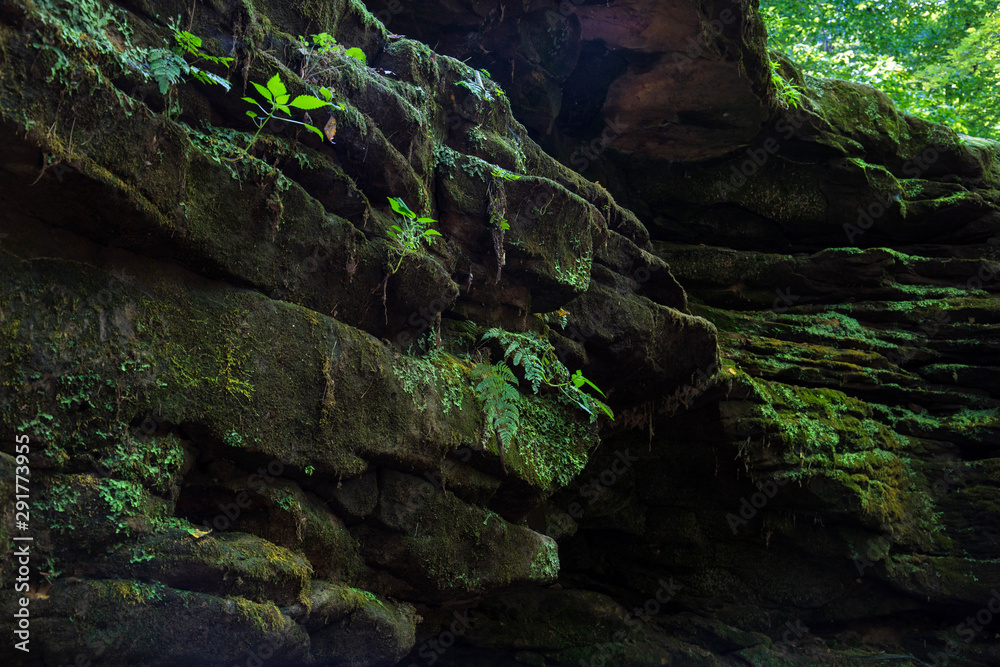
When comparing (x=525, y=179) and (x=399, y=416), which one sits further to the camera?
(x=525, y=179)

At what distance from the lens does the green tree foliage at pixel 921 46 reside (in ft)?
48.3

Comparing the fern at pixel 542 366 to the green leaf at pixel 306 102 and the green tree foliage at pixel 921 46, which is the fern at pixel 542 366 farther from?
the green tree foliage at pixel 921 46

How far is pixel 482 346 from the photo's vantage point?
6.11 metres

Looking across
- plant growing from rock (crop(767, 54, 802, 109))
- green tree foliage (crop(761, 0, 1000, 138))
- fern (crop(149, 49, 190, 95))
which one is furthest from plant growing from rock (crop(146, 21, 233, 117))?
green tree foliage (crop(761, 0, 1000, 138))

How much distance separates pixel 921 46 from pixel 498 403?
16.0 meters

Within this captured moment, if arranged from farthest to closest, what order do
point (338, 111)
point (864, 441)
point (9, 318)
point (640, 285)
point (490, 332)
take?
point (864, 441) < point (640, 285) < point (490, 332) < point (338, 111) < point (9, 318)

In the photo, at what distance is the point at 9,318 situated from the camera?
3.36 metres

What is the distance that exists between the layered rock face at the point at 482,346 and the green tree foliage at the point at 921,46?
13.1 feet

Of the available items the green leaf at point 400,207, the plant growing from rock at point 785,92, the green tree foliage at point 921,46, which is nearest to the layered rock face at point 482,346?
the green leaf at point 400,207

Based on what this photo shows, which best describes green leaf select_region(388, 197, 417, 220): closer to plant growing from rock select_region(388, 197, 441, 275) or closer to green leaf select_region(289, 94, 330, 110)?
plant growing from rock select_region(388, 197, 441, 275)

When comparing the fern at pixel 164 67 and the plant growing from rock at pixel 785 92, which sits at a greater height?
the plant growing from rock at pixel 785 92

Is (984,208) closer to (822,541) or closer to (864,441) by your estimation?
(864,441)

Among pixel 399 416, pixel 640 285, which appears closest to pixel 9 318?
pixel 399 416

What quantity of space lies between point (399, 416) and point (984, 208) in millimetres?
11075
